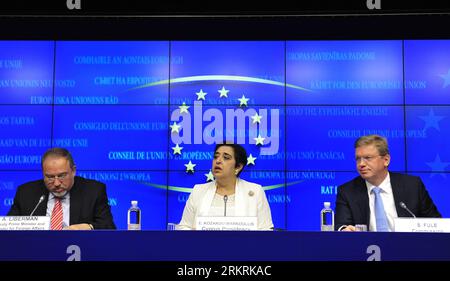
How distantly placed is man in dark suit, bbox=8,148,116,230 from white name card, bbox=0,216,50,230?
2.34 feet

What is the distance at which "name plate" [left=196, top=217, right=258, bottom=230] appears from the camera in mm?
2791

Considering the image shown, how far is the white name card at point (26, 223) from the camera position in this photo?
9.13 feet

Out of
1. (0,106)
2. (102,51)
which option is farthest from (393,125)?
(0,106)

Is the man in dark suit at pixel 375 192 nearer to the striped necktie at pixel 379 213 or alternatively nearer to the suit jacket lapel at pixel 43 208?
the striped necktie at pixel 379 213

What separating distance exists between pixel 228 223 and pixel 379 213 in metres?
1.07

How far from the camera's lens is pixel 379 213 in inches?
139

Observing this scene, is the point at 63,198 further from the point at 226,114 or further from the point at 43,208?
the point at 226,114

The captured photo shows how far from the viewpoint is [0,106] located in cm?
508

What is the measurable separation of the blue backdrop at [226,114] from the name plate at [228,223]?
2174 millimetres

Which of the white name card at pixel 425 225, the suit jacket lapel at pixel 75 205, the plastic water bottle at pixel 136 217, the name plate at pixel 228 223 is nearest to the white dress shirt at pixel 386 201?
the white name card at pixel 425 225

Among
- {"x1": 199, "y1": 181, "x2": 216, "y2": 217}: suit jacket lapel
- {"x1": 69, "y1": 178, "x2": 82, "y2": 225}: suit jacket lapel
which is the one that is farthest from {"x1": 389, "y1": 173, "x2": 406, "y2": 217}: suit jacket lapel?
{"x1": 69, "y1": 178, "x2": 82, "y2": 225}: suit jacket lapel
